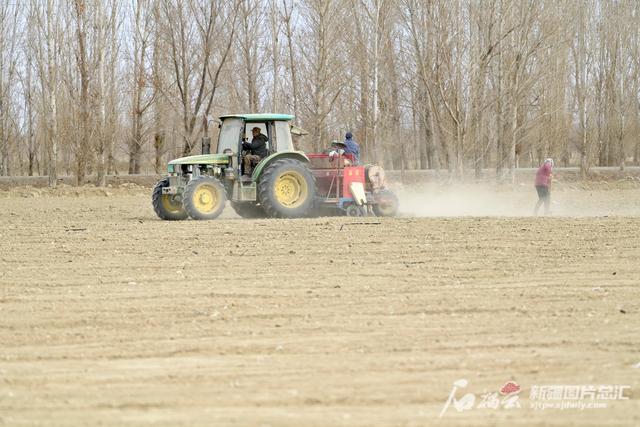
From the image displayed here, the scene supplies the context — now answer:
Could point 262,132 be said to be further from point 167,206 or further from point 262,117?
point 167,206

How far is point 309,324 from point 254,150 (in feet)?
33.7

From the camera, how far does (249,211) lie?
19.2 meters

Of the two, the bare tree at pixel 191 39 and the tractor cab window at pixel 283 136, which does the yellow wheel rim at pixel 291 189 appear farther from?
the bare tree at pixel 191 39

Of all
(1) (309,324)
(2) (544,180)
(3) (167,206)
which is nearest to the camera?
(1) (309,324)

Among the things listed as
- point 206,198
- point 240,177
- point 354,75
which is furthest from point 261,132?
point 354,75

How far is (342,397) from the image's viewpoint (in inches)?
233

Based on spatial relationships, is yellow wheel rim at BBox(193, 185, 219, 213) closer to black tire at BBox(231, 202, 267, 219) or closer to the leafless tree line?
black tire at BBox(231, 202, 267, 219)

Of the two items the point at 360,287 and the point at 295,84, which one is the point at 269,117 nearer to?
the point at 360,287

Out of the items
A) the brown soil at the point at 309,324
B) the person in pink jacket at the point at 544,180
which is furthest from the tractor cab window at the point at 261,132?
the person in pink jacket at the point at 544,180

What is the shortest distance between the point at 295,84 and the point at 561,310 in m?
27.2

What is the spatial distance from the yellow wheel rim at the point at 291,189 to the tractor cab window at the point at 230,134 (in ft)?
3.43

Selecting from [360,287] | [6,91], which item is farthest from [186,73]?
[360,287]

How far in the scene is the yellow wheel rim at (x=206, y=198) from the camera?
17359 mm

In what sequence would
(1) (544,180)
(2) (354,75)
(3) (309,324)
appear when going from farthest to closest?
1. (2) (354,75)
2. (1) (544,180)
3. (3) (309,324)
